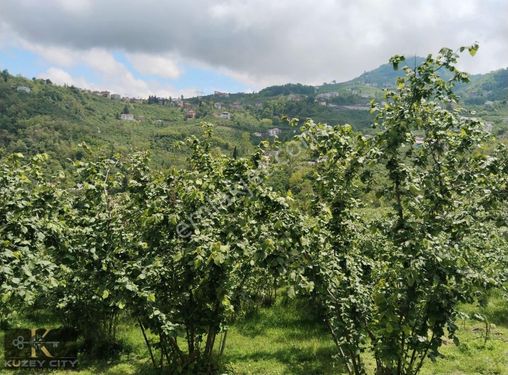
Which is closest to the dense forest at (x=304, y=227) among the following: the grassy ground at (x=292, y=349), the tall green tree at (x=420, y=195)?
the tall green tree at (x=420, y=195)

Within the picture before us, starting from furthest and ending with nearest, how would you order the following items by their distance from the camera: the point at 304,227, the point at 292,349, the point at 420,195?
the point at 292,349 → the point at 304,227 → the point at 420,195

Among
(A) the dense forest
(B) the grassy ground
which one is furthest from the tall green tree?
(B) the grassy ground

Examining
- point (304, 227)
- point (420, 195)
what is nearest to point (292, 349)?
point (304, 227)

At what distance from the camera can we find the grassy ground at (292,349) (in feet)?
36.8

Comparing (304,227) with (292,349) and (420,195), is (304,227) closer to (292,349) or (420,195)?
(420,195)

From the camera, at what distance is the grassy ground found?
36.8ft

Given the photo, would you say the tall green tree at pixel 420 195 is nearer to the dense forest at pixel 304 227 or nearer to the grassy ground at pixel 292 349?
the dense forest at pixel 304 227

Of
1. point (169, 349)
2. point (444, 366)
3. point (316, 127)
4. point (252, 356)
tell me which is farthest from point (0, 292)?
point (444, 366)

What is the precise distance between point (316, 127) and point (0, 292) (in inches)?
215

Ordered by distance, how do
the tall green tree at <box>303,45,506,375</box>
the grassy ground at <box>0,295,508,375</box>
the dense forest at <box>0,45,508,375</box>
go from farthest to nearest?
the grassy ground at <box>0,295,508,375</box> → the dense forest at <box>0,45,508,375</box> → the tall green tree at <box>303,45,506,375</box>

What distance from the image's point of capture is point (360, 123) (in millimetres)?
193000

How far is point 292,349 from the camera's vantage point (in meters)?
13.6

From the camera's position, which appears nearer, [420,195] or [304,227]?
[420,195]

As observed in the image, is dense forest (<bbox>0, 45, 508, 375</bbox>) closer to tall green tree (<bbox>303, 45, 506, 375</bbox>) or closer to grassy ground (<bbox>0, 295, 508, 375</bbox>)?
tall green tree (<bbox>303, 45, 506, 375</bbox>)
